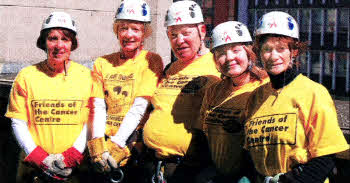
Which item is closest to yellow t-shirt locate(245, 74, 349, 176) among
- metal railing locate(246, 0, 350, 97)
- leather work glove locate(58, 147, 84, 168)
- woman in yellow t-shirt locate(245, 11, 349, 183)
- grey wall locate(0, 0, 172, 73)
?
woman in yellow t-shirt locate(245, 11, 349, 183)

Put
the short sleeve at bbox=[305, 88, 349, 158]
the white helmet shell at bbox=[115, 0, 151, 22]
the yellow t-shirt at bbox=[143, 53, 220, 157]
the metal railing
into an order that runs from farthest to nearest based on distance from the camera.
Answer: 1. the metal railing
2. the white helmet shell at bbox=[115, 0, 151, 22]
3. the yellow t-shirt at bbox=[143, 53, 220, 157]
4. the short sleeve at bbox=[305, 88, 349, 158]

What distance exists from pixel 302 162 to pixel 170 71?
1275mm

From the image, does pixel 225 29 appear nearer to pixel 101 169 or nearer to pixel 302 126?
pixel 302 126

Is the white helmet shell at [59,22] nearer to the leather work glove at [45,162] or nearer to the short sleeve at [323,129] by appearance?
the leather work glove at [45,162]

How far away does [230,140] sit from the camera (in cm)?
296

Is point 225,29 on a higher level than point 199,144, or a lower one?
higher

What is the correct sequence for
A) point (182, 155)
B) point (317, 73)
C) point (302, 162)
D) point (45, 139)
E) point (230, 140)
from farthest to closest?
point (317, 73), point (45, 139), point (182, 155), point (230, 140), point (302, 162)

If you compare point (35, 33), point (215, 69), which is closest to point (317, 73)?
point (35, 33)

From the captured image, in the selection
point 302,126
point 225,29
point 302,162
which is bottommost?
point 302,162

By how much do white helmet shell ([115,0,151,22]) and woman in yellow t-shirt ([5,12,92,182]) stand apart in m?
0.37

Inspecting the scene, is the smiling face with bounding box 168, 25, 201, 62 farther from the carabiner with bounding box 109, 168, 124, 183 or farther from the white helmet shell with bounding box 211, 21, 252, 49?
the carabiner with bounding box 109, 168, 124, 183

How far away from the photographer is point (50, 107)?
3.45 metres

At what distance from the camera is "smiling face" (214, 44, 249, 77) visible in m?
2.96

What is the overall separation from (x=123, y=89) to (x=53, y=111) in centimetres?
51
